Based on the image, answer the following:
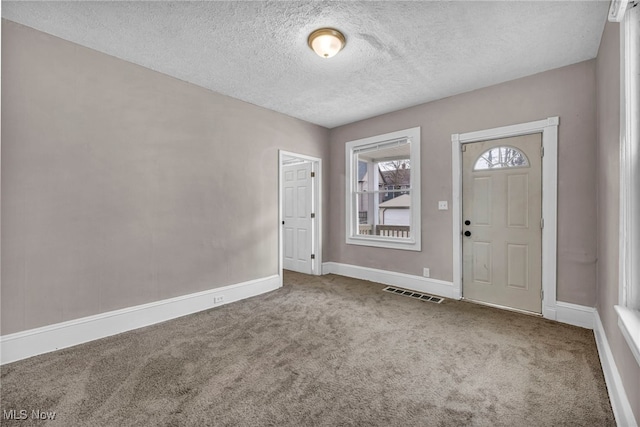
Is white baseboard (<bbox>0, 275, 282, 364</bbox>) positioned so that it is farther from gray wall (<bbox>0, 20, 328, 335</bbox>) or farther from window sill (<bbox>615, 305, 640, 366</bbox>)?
window sill (<bbox>615, 305, 640, 366</bbox>)

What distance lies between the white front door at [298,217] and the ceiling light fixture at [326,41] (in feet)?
8.60

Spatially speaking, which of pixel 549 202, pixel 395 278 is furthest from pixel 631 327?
pixel 395 278

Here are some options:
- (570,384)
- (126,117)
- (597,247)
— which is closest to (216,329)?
(126,117)

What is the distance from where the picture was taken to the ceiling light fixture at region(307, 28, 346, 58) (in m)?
2.30

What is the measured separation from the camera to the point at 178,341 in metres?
2.52

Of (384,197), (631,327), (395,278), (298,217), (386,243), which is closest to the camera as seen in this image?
(631,327)

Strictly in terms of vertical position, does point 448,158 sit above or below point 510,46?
below

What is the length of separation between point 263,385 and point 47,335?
6.18ft

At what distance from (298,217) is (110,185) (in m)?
3.00

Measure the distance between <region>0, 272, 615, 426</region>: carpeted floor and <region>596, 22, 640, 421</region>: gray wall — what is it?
32 cm

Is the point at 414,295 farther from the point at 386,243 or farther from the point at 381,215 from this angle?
the point at 381,215

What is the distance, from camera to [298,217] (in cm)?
521

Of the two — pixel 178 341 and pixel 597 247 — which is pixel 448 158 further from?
pixel 178 341

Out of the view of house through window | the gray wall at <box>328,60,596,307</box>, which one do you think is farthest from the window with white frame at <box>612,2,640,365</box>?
the view of house through window
